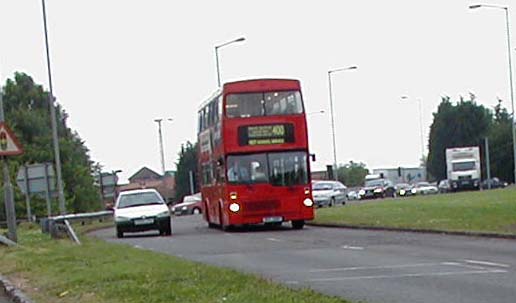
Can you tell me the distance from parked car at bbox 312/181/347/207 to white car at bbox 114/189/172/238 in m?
25.9

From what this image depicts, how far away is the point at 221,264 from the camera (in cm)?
2130

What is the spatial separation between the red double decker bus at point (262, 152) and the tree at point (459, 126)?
88.7 metres

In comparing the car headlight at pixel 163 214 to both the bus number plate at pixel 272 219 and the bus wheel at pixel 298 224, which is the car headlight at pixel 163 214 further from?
the bus wheel at pixel 298 224

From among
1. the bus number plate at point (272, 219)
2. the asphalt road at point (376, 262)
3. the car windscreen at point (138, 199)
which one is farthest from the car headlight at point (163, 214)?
the asphalt road at point (376, 262)

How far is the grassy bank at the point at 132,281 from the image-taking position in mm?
13219

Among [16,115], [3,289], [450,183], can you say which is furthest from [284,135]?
[16,115]

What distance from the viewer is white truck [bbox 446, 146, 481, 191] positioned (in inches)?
3440

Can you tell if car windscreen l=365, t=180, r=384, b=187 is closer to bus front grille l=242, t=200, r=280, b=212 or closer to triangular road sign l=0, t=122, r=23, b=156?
bus front grille l=242, t=200, r=280, b=212

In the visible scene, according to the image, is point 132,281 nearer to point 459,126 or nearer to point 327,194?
point 327,194

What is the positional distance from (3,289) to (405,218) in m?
21.7

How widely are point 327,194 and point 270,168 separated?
29.4 m

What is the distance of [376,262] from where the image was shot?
20.0 m

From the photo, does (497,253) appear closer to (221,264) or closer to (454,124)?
(221,264)

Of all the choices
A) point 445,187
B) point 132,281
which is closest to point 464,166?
point 445,187
